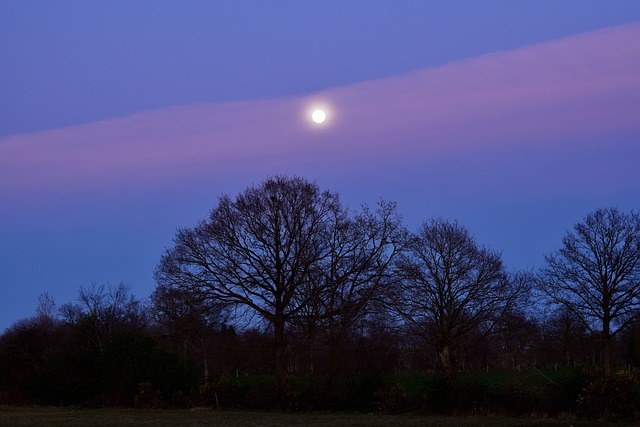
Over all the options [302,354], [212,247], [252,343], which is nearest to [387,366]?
[302,354]

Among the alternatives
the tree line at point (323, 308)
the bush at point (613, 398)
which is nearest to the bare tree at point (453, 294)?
the tree line at point (323, 308)

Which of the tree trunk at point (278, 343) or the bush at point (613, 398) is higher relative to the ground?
the tree trunk at point (278, 343)

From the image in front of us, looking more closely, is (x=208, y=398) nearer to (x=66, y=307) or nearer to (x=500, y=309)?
(x=500, y=309)

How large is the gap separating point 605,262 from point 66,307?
4609 cm

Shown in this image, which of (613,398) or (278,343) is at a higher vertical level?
(278,343)

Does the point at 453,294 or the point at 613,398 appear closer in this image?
the point at 613,398

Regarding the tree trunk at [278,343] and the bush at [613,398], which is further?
the tree trunk at [278,343]

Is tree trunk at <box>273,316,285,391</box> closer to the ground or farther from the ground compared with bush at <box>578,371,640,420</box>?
farther from the ground

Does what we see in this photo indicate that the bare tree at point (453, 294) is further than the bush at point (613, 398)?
Yes

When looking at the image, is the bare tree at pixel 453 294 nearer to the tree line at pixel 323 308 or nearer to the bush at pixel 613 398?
the tree line at pixel 323 308

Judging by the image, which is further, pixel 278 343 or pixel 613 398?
pixel 278 343

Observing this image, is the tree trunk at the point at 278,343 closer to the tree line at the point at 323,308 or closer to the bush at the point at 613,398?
the tree line at the point at 323,308

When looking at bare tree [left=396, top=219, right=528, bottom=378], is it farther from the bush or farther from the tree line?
the bush

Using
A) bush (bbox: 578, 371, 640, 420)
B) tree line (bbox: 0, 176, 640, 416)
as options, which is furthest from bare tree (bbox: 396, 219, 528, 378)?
bush (bbox: 578, 371, 640, 420)
